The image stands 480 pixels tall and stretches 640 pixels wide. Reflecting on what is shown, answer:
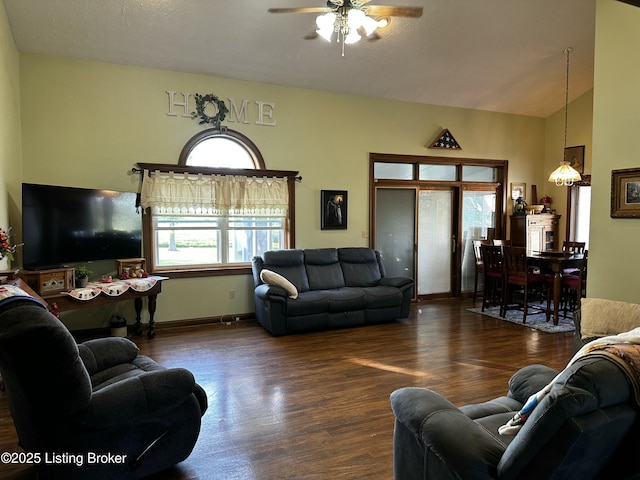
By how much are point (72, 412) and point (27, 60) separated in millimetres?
4477

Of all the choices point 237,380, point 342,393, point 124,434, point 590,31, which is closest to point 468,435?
point 124,434

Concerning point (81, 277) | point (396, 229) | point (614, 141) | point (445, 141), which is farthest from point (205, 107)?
point (614, 141)

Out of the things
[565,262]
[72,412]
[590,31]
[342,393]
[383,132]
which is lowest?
[342,393]

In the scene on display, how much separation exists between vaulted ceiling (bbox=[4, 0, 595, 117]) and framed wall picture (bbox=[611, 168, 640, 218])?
230 cm

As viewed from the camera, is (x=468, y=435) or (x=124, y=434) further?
(x=124, y=434)

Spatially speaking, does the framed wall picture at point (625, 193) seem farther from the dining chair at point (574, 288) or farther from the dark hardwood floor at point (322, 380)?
the dark hardwood floor at point (322, 380)

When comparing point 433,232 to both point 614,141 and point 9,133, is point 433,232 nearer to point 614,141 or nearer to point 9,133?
point 614,141

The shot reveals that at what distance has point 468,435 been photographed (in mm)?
1593

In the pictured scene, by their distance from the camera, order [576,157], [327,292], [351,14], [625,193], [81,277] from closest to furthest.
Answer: [351,14] → [625,193] → [81,277] → [327,292] → [576,157]

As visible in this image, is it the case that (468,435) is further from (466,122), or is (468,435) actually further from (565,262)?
(466,122)

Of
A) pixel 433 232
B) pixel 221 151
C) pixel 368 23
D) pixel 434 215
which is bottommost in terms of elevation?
pixel 433 232

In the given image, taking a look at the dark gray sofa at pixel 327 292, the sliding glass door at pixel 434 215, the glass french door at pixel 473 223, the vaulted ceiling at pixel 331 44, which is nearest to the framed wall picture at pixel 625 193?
the vaulted ceiling at pixel 331 44

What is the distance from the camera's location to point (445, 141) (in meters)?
7.07

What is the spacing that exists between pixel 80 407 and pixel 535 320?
5.71 m
